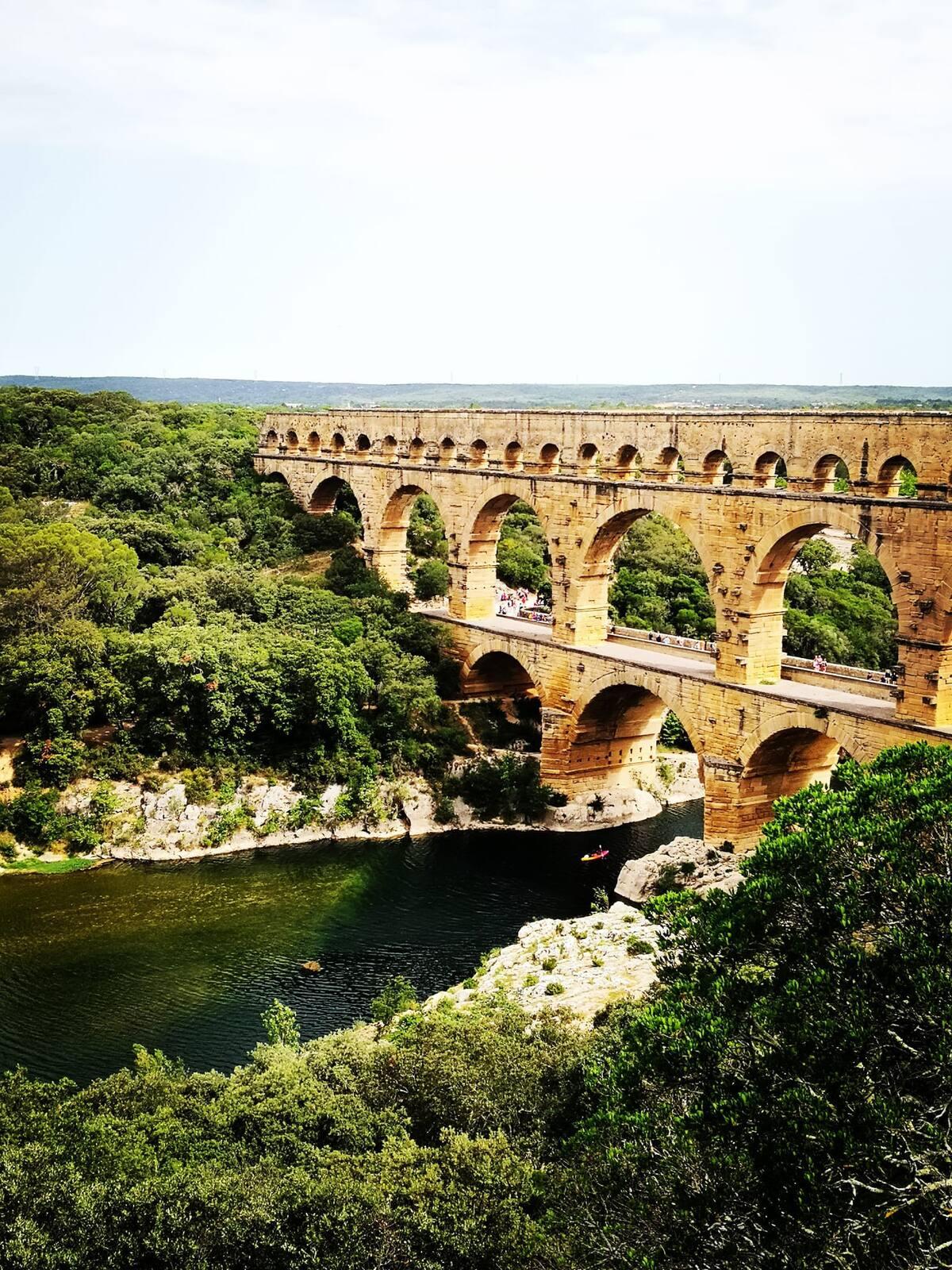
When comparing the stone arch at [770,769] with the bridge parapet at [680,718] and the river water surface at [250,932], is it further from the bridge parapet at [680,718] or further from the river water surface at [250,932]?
the river water surface at [250,932]

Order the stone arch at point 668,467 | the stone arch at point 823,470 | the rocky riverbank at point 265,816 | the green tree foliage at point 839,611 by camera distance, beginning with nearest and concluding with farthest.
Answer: the stone arch at point 823,470 → the stone arch at point 668,467 → the rocky riverbank at point 265,816 → the green tree foliage at point 839,611

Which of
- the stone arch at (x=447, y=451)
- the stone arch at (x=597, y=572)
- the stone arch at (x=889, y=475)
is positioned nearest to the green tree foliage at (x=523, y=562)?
the stone arch at (x=447, y=451)

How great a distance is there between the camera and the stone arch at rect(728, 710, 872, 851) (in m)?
28.0

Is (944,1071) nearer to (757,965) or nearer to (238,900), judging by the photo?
(757,965)

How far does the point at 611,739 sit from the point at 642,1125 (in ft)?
71.1

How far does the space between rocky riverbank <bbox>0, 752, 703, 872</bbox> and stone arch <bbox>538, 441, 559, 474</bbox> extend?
809 cm

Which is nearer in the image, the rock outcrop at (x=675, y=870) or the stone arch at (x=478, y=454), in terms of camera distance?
the rock outcrop at (x=675, y=870)

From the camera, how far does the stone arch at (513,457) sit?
119 ft

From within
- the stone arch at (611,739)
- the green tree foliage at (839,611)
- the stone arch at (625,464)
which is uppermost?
the stone arch at (625,464)

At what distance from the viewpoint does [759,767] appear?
2864 centimetres

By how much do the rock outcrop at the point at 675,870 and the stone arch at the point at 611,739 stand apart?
15.8 ft

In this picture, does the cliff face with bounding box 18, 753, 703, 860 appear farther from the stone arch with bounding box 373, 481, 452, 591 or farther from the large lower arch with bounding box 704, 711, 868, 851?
the stone arch with bounding box 373, 481, 452, 591

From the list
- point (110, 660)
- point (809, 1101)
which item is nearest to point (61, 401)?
point (110, 660)

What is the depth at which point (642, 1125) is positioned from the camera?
12773 mm
